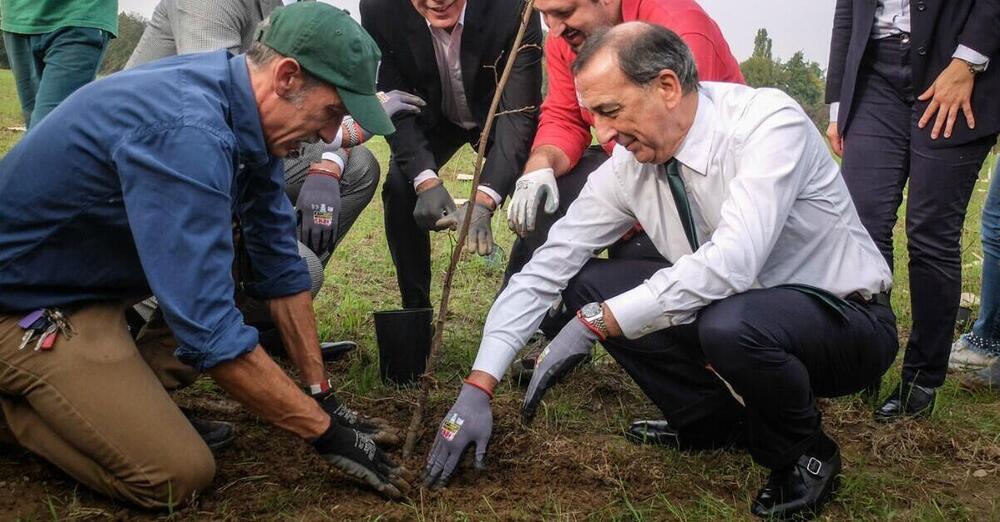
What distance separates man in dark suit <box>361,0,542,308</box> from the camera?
3.89 m

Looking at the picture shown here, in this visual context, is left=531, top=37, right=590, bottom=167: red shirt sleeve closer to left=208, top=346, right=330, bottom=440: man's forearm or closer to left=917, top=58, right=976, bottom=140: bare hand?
left=917, top=58, right=976, bottom=140: bare hand

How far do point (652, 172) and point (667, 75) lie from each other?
353 millimetres

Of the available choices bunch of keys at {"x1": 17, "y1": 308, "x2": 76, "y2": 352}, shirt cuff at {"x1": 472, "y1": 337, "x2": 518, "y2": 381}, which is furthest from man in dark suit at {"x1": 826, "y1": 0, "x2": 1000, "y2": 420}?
bunch of keys at {"x1": 17, "y1": 308, "x2": 76, "y2": 352}

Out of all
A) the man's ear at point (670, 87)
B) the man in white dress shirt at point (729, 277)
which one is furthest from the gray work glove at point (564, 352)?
the man's ear at point (670, 87)

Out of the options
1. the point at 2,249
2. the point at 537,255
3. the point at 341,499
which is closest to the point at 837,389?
the point at 537,255

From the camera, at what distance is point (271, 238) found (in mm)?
2986

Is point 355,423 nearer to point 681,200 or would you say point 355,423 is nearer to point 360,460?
point 360,460

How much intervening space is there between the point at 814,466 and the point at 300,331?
5.66 ft

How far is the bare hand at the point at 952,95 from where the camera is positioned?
123 inches

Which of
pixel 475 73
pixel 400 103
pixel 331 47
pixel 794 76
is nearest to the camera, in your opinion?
pixel 331 47

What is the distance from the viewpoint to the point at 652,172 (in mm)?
2814

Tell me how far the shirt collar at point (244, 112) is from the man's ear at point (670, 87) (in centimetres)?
115

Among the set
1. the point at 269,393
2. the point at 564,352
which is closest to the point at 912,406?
the point at 564,352

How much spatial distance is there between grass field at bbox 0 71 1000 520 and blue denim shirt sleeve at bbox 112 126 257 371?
0.63 meters
